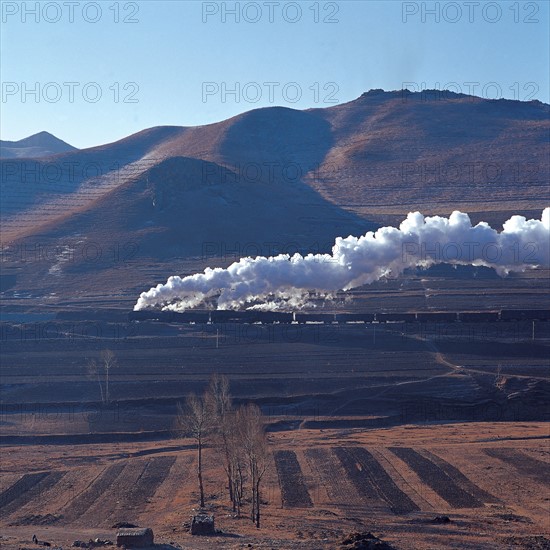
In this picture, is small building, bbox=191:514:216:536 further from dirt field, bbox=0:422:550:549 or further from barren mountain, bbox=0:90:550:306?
barren mountain, bbox=0:90:550:306

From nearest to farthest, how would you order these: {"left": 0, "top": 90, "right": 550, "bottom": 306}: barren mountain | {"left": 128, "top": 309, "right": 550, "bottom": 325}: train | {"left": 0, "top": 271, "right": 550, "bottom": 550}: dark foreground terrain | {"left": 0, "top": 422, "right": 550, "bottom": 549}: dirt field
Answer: {"left": 0, "top": 422, "right": 550, "bottom": 549}: dirt field
{"left": 0, "top": 271, "right": 550, "bottom": 550}: dark foreground terrain
{"left": 128, "top": 309, "right": 550, "bottom": 325}: train
{"left": 0, "top": 90, "right": 550, "bottom": 306}: barren mountain

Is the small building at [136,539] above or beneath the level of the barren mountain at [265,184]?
beneath

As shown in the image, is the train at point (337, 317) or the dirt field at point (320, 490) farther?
the train at point (337, 317)

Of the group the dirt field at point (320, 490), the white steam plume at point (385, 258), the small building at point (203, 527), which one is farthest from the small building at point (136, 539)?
the white steam plume at point (385, 258)

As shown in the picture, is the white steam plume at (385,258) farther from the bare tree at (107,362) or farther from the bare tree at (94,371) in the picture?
the bare tree at (94,371)

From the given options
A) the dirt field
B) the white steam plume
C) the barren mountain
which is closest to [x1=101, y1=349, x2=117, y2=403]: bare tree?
the dirt field

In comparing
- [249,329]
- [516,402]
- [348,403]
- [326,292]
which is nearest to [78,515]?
[348,403]

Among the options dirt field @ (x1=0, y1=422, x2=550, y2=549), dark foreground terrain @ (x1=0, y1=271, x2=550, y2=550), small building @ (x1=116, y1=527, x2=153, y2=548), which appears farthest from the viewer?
dark foreground terrain @ (x1=0, y1=271, x2=550, y2=550)
